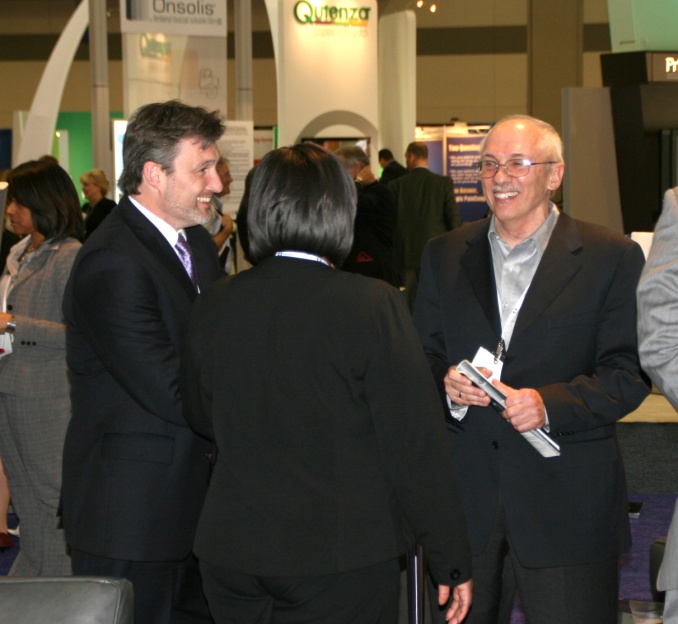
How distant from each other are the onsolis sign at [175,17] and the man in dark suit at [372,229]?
2979mm

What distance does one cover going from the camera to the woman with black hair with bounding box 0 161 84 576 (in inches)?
142

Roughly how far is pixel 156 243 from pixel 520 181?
852mm

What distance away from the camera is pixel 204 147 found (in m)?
2.43

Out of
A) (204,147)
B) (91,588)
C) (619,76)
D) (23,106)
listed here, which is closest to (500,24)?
(23,106)

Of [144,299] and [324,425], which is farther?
[144,299]

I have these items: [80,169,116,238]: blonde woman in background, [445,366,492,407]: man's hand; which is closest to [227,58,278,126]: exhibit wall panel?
[80,169,116,238]: blonde woman in background

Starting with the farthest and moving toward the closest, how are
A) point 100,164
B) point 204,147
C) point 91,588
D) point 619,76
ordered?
point 100,164 < point 619,76 < point 204,147 < point 91,588

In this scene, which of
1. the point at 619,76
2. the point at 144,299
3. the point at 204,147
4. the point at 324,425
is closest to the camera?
the point at 324,425

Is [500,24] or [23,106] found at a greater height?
[500,24]

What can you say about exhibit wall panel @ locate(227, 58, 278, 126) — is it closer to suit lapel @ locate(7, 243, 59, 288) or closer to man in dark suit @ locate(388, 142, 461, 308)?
man in dark suit @ locate(388, 142, 461, 308)

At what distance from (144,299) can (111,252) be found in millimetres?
130

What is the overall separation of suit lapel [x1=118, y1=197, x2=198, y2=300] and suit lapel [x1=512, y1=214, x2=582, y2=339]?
0.77m

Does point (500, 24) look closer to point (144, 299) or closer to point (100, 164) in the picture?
point (100, 164)

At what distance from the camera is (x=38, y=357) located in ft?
12.1
